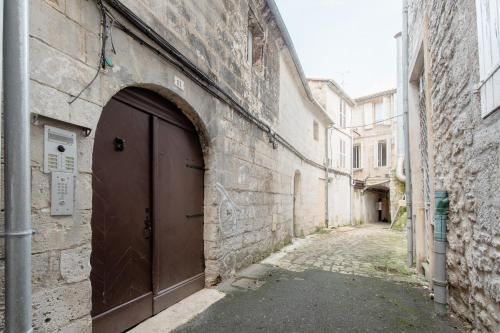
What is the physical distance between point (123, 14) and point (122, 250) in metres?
2.01

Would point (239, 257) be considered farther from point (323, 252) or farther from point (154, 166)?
point (323, 252)

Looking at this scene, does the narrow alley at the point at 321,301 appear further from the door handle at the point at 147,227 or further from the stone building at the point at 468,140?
the door handle at the point at 147,227

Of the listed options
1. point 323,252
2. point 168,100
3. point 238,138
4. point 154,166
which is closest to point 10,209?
point 154,166

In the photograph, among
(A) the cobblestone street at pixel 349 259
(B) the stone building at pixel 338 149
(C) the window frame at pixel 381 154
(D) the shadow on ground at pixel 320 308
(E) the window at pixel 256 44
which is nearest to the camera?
(D) the shadow on ground at pixel 320 308

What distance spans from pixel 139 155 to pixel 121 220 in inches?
26.1

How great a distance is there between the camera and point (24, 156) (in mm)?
1690

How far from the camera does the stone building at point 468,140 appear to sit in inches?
85.0

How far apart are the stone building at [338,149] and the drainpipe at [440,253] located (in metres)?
10.3

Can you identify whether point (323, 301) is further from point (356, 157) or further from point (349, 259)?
point (356, 157)

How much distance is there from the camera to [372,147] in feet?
63.3

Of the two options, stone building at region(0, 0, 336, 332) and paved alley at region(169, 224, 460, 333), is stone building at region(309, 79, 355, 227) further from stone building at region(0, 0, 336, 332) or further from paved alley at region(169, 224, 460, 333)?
stone building at region(0, 0, 336, 332)

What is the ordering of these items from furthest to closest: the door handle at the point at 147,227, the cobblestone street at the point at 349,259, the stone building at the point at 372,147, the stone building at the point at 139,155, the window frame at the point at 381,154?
the window frame at the point at 381,154
the stone building at the point at 372,147
the cobblestone street at the point at 349,259
the door handle at the point at 147,227
the stone building at the point at 139,155

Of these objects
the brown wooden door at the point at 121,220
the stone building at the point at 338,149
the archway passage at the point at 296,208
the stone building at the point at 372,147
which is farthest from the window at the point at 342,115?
the brown wooden door at the point at 121,220

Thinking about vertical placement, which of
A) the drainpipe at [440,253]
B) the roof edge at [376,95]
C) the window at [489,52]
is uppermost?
the roof edge at [376,95]
